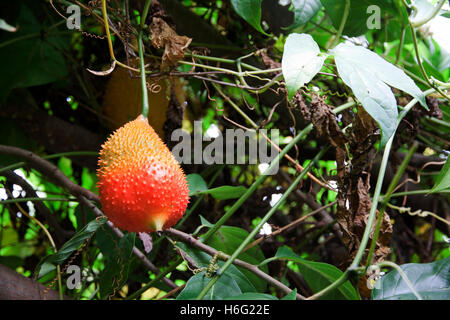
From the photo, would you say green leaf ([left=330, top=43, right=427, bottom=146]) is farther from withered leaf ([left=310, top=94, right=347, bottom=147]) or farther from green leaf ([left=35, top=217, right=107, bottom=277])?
green leaf ([left=35, top=217, right=107, bottom=277])

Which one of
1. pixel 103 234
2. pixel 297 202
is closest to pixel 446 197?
pixel 297 202

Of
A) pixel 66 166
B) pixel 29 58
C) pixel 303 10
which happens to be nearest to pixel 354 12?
pixel 303 10

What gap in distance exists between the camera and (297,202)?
1027 millimetres

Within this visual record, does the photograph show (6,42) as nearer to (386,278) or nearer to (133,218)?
(133,218)

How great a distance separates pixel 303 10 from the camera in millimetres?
706

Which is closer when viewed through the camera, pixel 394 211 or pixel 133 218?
pixel 133 218

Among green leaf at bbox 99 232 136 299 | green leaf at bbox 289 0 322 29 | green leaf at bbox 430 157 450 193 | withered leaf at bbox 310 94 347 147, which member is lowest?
green leaf at bbox 99 232 136 299

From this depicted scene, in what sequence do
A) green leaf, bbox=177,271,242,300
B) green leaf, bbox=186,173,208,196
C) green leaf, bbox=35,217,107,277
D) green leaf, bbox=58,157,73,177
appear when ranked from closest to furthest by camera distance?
green leaf, bbox=177,271,242,300 → green leaf, bbox=35,217,107,277 → green leaf, bbox=186,173,208,196 → green leaf, bbox=58,157,73,177

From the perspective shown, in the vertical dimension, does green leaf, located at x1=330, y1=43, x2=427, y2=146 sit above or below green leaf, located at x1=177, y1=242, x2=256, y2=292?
above

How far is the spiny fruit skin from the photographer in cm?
51

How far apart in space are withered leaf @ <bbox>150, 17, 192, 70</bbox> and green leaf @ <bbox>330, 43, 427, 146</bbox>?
0.22 meters

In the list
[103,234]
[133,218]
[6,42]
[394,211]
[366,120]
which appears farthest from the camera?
[394,211]

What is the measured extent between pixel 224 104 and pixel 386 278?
56 centimetres

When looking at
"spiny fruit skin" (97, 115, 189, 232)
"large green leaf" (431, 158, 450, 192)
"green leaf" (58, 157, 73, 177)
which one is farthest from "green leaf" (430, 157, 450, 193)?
"green leaf" (58, 157, 73, 177)
